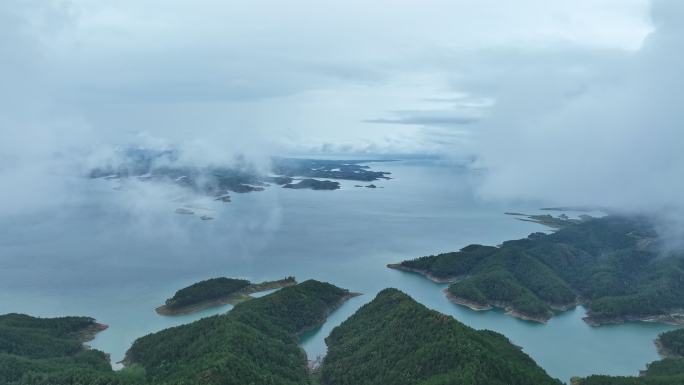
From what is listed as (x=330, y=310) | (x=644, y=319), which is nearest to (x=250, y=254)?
(x=330, y=310)

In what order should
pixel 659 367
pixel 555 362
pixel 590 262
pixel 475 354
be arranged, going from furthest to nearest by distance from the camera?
pixel 590 262, pixel 555 362, pixel 659 367, pixel 475 354

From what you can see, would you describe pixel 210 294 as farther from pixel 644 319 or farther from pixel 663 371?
pixel 644 319

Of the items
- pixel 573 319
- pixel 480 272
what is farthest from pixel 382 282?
pixel 573 319

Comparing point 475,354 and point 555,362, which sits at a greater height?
point 475,354

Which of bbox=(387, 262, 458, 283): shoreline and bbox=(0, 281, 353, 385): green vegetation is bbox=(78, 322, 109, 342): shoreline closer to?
bbox=(0, 281, 353, 385): green vegetation

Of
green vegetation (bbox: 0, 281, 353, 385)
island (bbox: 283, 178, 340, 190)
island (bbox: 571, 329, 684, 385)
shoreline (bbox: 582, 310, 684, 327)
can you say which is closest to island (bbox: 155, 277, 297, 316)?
green vegetation (bbox: 0, 281, 353, 385)

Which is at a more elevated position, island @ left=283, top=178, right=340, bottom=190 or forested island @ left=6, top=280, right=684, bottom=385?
island @ left=283, top=178, right=340, bottom=190

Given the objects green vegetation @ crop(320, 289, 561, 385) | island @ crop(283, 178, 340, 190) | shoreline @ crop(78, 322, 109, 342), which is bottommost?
shoreline @ crop(78, 322, 109, 342)

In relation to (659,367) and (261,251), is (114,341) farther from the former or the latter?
(659,367)

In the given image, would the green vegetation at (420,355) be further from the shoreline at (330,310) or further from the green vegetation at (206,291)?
the green vegetation at (206,291)
